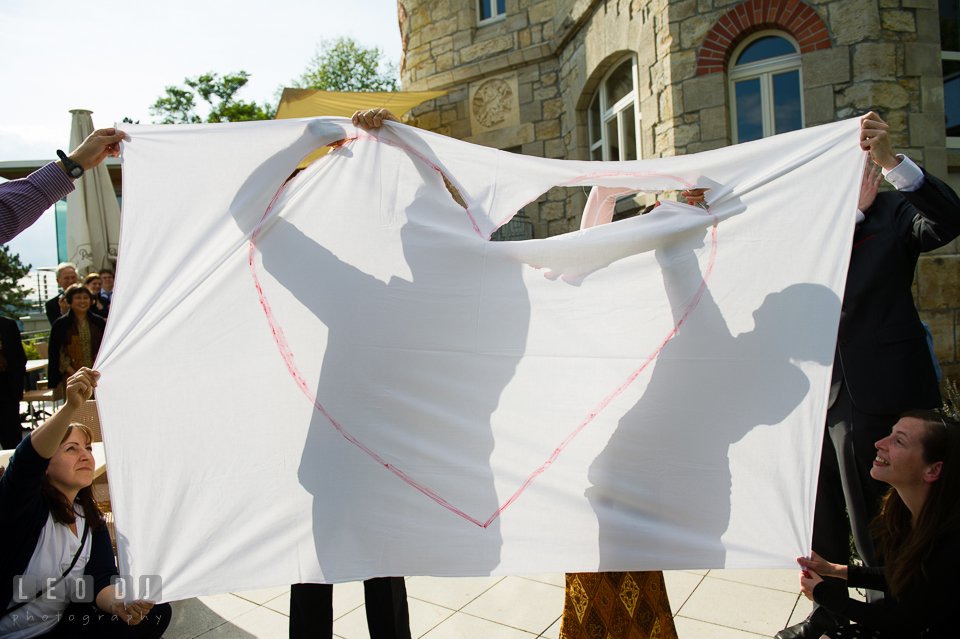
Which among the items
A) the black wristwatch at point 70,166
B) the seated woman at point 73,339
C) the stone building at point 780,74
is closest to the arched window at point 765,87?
the stone building at point 780,74

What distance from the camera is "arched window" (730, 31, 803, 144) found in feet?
17.0

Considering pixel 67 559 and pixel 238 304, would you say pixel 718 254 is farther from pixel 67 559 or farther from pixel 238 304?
pixel 67 559

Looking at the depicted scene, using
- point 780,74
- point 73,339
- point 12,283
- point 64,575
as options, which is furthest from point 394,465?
point 12,283

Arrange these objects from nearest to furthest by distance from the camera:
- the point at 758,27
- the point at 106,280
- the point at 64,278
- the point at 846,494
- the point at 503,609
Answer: the point at 846,494 → the point at 503,609 → the point at 758,27 → the point at 64,278 → the point at 106,280

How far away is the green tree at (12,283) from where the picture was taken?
91.1 feet

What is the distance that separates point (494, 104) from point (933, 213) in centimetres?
780

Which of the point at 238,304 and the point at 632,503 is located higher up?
the point at 238,304

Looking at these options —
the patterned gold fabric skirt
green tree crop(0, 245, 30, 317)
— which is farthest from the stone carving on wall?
green tree crop(0, 245, 30, 317)

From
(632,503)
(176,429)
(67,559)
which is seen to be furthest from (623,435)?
(67,559)

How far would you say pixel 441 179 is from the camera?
214 centimetres

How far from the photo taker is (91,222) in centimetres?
586

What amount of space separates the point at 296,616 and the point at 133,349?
3.34ft

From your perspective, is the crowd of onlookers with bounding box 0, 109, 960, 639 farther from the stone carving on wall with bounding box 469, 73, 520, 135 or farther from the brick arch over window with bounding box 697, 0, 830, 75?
the stone carving on wall with bounding box 469, 73, 520, 135

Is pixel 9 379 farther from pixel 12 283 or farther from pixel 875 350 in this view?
pixel 12 283
